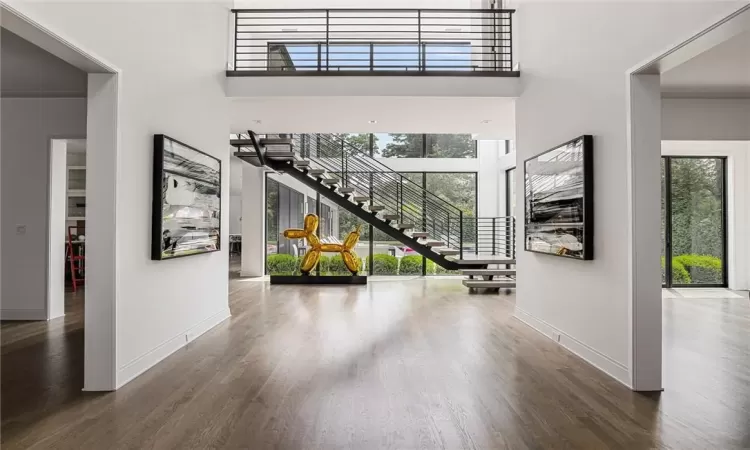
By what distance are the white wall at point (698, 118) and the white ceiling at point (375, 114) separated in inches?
74.6

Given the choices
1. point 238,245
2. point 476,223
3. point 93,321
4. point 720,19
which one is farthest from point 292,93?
point 238,245

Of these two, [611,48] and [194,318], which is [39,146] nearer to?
[194,318]

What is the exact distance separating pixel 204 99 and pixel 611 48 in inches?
161

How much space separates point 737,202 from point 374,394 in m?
8.35

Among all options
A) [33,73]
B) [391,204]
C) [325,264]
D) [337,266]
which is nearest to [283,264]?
[325,264]

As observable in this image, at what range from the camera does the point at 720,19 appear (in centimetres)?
238

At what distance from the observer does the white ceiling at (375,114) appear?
225 inches

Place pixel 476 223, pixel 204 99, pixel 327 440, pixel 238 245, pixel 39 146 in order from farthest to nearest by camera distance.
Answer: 1. pixel 238 245
2. pixel 476 223
3. pixel 39 146
4. pixel 204 99
5. pixel 327 440

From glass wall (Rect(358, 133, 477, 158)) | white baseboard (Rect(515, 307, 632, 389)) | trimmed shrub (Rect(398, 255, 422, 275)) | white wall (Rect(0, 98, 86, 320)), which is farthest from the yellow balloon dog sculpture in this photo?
white baseboard (Rect(515, 307, 632, 389))

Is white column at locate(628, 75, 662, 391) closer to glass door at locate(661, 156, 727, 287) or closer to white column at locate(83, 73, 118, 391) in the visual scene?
white column at locate(83, 73, 118, 391)

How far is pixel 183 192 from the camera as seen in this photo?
401cm

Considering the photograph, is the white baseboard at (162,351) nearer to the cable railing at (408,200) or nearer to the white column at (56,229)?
the white column at (56,229)

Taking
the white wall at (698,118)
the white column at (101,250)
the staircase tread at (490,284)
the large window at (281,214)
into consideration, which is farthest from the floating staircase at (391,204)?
the white column at (101,250)

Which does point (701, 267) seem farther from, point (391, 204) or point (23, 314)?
point (23, 314)
